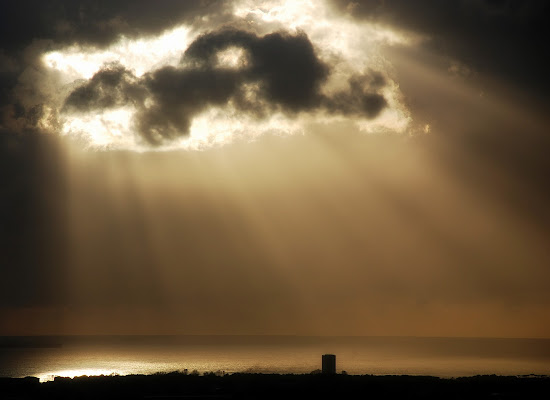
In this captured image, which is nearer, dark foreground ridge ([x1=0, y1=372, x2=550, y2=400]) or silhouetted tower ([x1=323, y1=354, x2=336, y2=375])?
dark foreground ridge ([x1=0, y1=372, x2=550, y2=400])

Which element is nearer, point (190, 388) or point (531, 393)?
point (531, 393)

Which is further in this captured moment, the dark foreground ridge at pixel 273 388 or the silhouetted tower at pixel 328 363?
the silhouetted tower at pixel 328 363

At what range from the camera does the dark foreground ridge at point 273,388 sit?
1620 inches

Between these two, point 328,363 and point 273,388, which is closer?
point 273,388

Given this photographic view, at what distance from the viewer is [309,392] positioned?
42.8 m

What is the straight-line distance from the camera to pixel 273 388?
44.3m

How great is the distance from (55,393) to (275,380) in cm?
1651

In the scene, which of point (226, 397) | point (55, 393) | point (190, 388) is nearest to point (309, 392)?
point (226, 397)

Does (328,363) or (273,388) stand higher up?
(328,363)

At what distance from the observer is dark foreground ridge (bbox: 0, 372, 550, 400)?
41156 millimetres

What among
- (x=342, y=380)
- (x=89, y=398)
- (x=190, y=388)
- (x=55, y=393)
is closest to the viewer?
(x=89, y=398)

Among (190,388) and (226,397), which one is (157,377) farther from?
(226,397)

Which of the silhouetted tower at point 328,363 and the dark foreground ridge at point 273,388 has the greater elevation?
the silhouetted tower at point 328,363

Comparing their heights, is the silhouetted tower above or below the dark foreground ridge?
above
